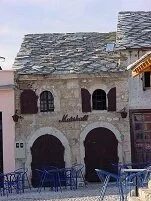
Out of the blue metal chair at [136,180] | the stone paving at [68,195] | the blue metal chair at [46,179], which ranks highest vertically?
the blue metal chair at [136,180]

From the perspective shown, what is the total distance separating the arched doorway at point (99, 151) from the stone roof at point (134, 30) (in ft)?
10.7

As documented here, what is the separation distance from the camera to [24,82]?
1798 cm

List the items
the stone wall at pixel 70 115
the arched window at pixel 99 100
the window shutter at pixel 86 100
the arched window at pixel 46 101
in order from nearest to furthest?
the stone wall at pixel 70 115 < the window shutter at pixel 86 100 < the arched window at pixel 99 100 < the arched window at pixel 46 101

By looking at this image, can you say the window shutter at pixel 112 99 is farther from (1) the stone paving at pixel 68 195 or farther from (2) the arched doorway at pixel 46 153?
(1) the stone paving at pixel 68 195

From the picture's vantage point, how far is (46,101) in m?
18.0

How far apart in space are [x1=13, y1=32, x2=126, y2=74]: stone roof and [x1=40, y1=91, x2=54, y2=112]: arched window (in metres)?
0.83

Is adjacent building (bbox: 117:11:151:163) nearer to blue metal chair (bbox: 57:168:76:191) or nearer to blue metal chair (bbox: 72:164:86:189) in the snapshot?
blue metal chair (bbox: 72:164:86:189)

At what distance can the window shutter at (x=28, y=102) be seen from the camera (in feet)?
58.6

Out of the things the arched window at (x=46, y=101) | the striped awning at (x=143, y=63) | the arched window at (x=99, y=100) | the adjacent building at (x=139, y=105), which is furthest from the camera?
the arched window at (x=46, y=101)

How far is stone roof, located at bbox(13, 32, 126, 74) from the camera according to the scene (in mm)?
17984

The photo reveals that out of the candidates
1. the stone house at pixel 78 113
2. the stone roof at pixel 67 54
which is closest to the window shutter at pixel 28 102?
the stone house at pixel 78 113

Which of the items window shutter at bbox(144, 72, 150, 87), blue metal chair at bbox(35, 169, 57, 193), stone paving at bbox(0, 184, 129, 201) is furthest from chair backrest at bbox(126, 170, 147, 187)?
window shutter at bbox(144, 72, 150, 87)

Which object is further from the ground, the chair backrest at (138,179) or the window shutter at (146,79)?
the window shutter at (146,79)

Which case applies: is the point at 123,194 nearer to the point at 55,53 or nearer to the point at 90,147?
the point at 90,147
